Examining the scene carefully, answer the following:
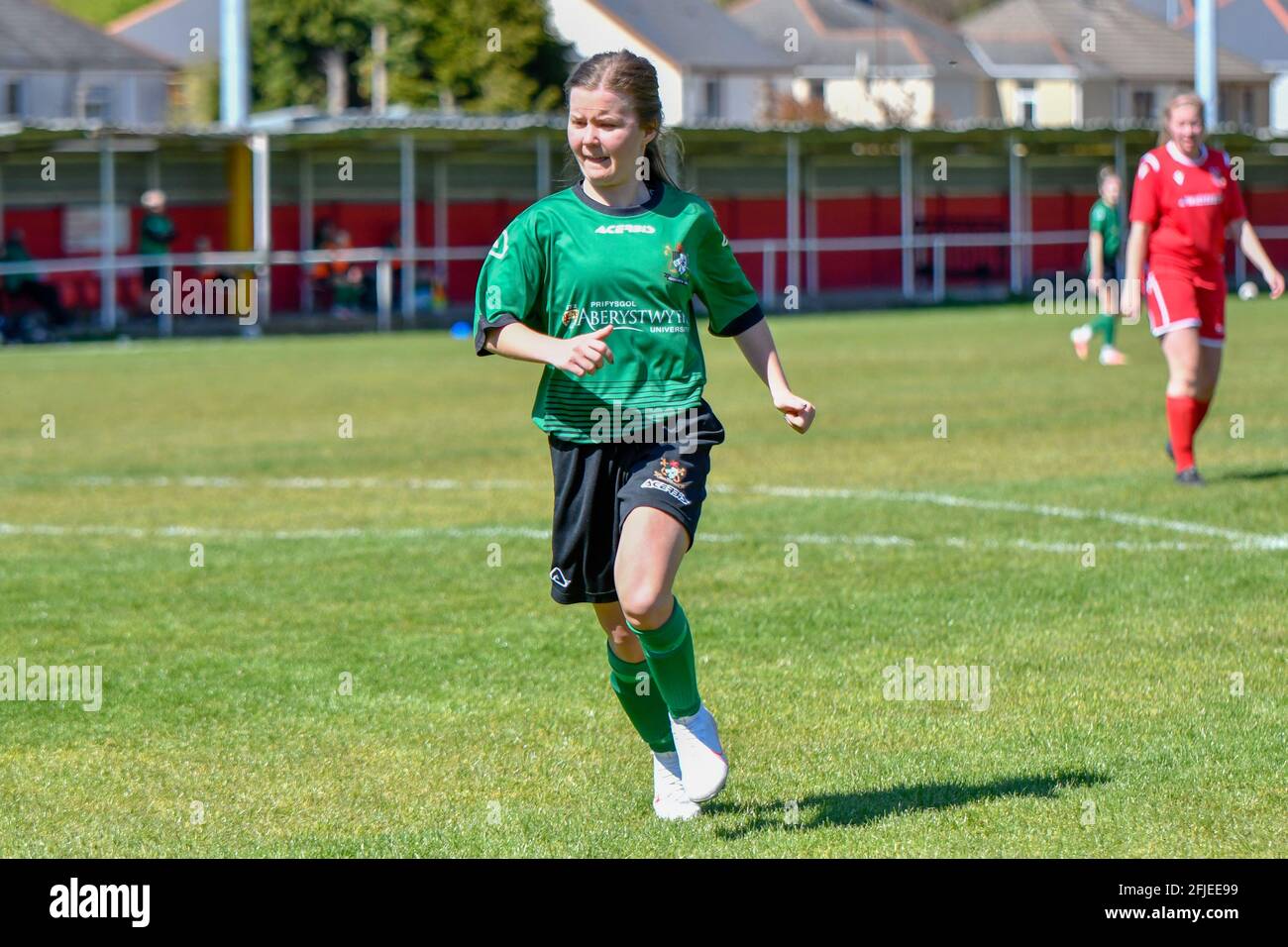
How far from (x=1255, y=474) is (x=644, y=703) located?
845 centimetres

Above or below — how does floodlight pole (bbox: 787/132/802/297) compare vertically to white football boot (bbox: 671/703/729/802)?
above

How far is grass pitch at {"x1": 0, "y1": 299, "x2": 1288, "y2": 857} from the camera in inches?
232

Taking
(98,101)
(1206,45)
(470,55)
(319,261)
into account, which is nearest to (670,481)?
(319,261)

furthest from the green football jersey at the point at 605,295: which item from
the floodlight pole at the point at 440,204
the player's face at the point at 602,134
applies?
the floodlight pole at the point at 440,204

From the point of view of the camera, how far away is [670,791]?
19.6 feet

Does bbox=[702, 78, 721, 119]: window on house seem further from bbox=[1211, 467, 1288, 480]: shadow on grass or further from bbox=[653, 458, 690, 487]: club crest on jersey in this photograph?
bbox=[653, 458, 690, 487]: club crest on jersey

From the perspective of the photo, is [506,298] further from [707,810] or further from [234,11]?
[234,11]

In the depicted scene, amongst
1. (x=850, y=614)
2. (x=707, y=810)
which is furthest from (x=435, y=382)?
(x=707, y=810)

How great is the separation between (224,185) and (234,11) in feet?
22.5

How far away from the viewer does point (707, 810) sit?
19.7 ft

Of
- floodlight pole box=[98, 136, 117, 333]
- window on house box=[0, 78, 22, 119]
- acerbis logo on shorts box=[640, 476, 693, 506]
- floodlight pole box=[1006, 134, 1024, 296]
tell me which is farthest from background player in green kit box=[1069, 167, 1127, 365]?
window on house box=[0, 78, 22, 119]

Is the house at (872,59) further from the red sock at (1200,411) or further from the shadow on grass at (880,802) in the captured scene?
the shadow on grass at (880,802)

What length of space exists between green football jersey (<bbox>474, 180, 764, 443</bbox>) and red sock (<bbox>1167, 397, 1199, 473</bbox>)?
25.8 ft

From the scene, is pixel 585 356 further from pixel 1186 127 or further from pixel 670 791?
pixel 1186 127
